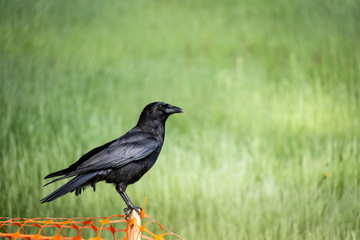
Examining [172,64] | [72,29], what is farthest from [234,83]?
[72,29]

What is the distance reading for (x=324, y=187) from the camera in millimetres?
3094

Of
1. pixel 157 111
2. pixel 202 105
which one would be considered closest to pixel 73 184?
pixel 157 111

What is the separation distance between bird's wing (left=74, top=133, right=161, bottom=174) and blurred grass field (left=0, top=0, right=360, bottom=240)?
1035 mm

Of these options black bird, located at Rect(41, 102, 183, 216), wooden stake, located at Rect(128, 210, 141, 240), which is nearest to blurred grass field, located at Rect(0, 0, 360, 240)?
black bird, located at Rect(41, 102, 183, 216)

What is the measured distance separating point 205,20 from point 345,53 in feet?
5.19

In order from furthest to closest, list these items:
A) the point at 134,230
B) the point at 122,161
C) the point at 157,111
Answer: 1. the point at 157,111
2. the point at 122,161
3. the point at 134,230

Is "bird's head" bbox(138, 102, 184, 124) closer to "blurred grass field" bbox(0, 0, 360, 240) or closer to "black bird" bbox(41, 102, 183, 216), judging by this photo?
"black bird" bbox(41, 102, 183, 216)

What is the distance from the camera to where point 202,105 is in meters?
4.02

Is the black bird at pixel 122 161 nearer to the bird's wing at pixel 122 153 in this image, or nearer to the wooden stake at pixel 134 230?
the bird's wing at pixel 122 153

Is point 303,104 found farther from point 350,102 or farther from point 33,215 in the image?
point 33,215

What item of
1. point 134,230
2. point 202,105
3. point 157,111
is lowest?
point 134,230

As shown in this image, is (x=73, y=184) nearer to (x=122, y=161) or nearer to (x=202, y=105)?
(x=122, y=161)

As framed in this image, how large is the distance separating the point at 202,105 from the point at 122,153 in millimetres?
2084

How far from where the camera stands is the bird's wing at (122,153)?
6.39 feet
